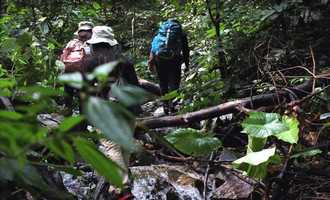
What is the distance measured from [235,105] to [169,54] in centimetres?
309

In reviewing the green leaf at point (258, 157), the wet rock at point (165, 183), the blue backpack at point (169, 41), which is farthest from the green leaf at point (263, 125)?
the blue backpack at point (169, 41)

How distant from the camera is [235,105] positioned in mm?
4715

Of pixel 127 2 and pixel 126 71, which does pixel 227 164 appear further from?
pixel 127 2

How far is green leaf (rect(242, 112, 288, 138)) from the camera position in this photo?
12.5ft

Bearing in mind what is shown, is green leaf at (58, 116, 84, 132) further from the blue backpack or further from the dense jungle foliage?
the blue backpack

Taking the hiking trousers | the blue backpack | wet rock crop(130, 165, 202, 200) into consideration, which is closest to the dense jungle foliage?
wet rock crop(130, 165, 202, 200)

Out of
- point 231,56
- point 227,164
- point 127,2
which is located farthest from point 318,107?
point 127,2

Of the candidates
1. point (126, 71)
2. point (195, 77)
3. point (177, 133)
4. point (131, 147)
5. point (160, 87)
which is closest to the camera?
point (131, 147)

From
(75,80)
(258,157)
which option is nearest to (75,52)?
(258,157)

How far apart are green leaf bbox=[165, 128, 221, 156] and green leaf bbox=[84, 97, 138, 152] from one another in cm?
313

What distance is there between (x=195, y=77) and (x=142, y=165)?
1.69m

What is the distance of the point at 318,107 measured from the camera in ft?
16.6

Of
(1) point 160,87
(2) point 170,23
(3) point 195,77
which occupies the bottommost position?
(1) point 160,87

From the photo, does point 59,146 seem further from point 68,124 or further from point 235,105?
point 235,105
